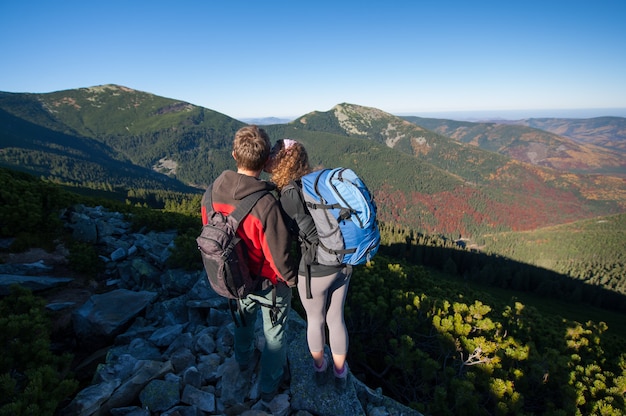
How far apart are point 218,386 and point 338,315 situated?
7.09 ft

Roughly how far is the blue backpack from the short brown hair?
525 millimetres

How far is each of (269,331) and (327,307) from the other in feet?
2.60

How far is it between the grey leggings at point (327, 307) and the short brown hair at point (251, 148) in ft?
4.60

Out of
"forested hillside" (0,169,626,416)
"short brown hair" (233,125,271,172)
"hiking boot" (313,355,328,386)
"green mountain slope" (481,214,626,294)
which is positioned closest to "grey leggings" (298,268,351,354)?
"hiking boot" (313,355,328,386)

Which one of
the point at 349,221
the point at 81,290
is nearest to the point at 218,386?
the point at 349,221

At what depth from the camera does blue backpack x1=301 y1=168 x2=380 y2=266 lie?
3.05 m

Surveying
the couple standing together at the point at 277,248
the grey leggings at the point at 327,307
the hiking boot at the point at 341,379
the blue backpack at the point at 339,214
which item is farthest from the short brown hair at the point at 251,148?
the hiking boot at the point at 341,379

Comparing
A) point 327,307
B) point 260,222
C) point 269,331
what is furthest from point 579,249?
point 260,222

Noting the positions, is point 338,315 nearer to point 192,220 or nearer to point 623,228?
point 192,220

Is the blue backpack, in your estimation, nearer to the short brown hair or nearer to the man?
the man

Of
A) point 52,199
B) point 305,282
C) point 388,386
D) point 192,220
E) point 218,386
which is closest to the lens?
point 305,282

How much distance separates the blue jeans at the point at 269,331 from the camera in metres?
3.54

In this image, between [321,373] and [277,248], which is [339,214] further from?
[321,373]

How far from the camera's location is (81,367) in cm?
497
